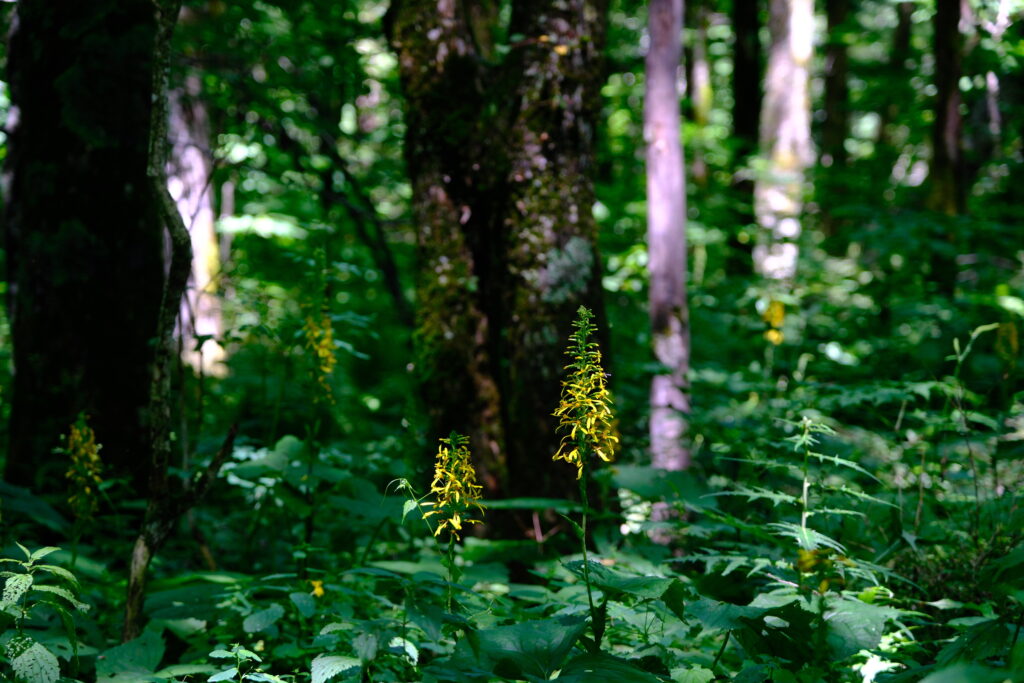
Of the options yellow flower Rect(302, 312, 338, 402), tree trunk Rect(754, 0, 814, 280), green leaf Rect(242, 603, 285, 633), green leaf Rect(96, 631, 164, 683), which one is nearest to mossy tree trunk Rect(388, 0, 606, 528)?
yellow flower Rect(302, 312, 338, 402)

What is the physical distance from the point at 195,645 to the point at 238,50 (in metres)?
4.78

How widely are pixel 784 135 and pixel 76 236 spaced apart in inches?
267

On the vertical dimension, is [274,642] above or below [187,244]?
below

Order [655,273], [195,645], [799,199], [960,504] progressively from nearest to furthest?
1. [195,645]
2. [960,504]
3. [655,273]
4. [799,199]

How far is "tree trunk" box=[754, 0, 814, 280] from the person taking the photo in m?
7.14

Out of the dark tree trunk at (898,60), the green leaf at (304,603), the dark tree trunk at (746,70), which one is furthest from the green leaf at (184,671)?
the dark tree trunk at (898,60)

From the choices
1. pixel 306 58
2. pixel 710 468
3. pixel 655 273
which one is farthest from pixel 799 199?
pixel 306 58

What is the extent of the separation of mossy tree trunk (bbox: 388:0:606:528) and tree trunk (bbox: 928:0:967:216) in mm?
4438

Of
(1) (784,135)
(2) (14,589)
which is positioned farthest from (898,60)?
(2) (14,589)

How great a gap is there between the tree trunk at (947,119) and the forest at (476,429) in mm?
28

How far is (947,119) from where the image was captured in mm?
6367

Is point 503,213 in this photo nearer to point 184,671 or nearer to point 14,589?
point 184,671

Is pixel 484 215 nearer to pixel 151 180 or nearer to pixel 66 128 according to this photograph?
pixel 151 180

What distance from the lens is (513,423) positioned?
333cm
